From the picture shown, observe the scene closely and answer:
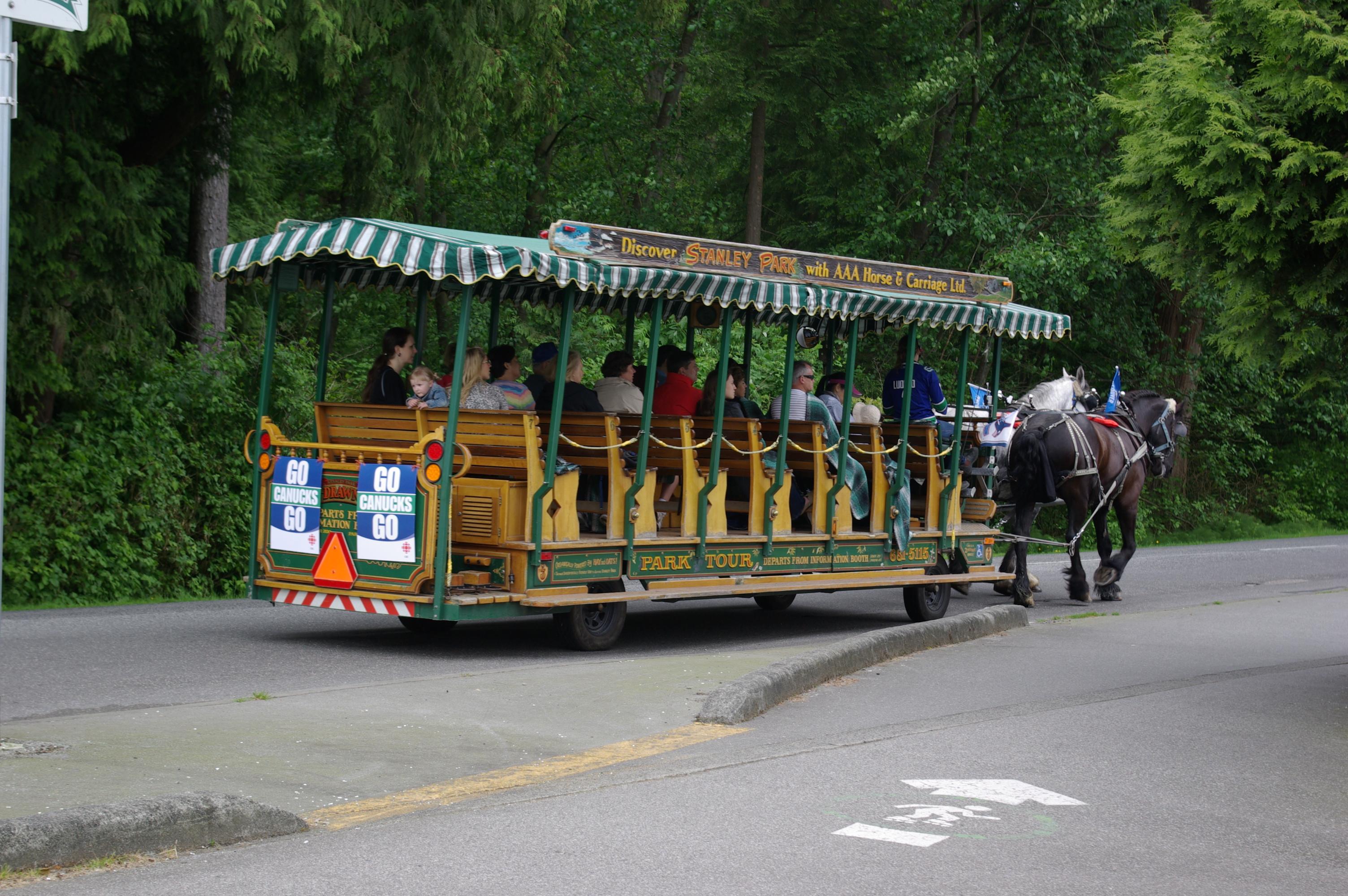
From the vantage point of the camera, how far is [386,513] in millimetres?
10789

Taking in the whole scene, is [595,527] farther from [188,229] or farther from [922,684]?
[188,229]

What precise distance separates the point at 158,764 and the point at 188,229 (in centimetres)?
1215

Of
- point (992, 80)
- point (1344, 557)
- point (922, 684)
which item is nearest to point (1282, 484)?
point (1344, 557)

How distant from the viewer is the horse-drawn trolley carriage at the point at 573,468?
35.1 feet

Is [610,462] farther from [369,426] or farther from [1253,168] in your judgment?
[1253,168]

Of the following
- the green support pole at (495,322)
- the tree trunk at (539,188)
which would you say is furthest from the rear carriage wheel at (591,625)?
the tree trunk at (539,188)

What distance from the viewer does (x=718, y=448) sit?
12.4 metres

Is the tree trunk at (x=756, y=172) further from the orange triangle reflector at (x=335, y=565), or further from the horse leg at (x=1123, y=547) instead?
the orange triangle reflector at (x=335, y=565)

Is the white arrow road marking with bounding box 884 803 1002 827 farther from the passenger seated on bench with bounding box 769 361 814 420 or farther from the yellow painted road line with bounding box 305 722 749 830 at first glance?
the passenger seated on bench with bounding box 769 361 814 420

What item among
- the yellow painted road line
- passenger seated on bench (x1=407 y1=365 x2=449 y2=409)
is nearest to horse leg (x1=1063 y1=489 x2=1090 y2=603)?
passenger seated on bench (x1=407 y1=365 x2=449 y2=409)

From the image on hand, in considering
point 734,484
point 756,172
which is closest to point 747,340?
point 734,484

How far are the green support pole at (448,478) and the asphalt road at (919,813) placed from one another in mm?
2670

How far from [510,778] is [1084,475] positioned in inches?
430

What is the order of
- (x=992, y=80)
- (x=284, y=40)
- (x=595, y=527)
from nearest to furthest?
1. (x=595, y=527)
2. (x=284, y=40)
3. (x=992, y=80)
